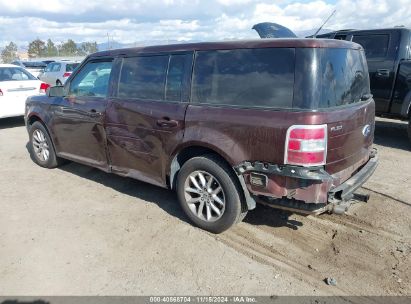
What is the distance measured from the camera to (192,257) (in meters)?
3.50

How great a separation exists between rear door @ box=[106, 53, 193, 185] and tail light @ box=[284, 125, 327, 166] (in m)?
1.19

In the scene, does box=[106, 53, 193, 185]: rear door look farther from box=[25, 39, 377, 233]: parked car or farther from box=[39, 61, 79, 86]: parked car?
box=[39, 61, 79, 86]: parked car

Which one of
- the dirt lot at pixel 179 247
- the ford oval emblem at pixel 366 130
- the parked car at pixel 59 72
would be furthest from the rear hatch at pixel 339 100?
the parked car at pixel 59 72

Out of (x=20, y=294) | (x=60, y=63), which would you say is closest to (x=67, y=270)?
(x=20, y=294)

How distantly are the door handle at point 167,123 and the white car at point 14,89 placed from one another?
663 centimetres

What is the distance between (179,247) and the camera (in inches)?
144

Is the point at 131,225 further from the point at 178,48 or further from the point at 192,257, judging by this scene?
the point at 178,48

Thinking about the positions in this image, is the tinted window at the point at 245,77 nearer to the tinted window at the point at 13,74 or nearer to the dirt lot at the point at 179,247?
the dirt lot at the point at 179,247

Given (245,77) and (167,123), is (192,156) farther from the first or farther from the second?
(245,77)

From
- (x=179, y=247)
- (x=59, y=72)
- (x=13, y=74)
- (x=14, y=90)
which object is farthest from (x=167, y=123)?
(x=59, y=72)

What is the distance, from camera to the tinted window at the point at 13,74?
31.3 feet

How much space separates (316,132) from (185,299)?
1685 millimetres

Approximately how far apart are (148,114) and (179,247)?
57.2 inches

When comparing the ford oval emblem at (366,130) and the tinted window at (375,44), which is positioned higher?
the tinted window at (375,44)
